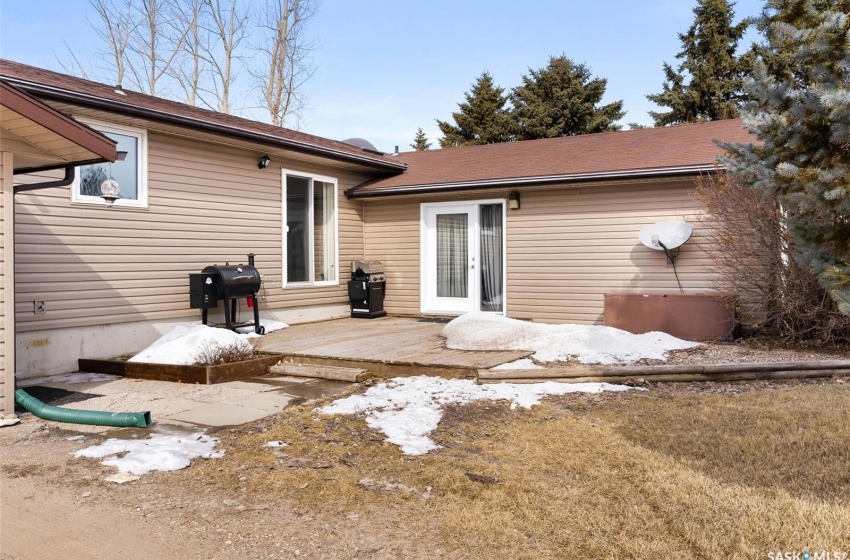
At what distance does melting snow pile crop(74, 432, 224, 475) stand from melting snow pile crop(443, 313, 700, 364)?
11.6 ft

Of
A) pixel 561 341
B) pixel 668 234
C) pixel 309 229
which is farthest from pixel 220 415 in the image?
pixel 668 234

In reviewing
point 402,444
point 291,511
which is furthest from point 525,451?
point 291,511

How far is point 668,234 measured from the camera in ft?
28.1

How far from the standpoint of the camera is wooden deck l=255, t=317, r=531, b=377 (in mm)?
6098

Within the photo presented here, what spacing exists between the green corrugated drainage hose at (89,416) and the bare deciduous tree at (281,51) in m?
16.2

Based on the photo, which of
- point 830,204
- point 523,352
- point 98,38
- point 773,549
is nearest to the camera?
point 773,549

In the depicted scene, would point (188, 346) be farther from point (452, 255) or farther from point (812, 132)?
point (812, 132)

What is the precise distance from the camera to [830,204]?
9.36 feet

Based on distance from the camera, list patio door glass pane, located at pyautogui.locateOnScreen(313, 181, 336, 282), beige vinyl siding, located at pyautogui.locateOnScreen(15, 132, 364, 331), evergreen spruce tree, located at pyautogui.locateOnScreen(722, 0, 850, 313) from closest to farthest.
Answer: evergreen spruce tree, located at pyautogui.locateOnScreen(722, 0, 850, 313) → beige vinyl siding, located at pyautogui.locateOnScreen(15, 132, 364, 331) → patio door glass pane, located at pyautogui.locateOnScreen(313, 181, 336, 282)

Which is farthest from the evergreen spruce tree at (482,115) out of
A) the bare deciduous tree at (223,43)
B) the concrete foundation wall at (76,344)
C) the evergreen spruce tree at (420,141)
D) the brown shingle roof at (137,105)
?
the concrete foundation wall at (76,344)

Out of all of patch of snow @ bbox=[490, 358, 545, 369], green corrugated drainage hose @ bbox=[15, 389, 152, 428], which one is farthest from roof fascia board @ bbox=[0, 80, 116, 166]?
patch of snow @ bbox=[490, 358, 545, 369]

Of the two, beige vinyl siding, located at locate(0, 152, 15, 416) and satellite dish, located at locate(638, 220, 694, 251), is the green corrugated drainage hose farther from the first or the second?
satellite dish, located at locate(638, 220, 694, 251)

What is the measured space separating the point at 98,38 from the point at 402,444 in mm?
18791

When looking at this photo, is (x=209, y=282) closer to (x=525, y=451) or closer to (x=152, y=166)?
(x=152, y=166)
